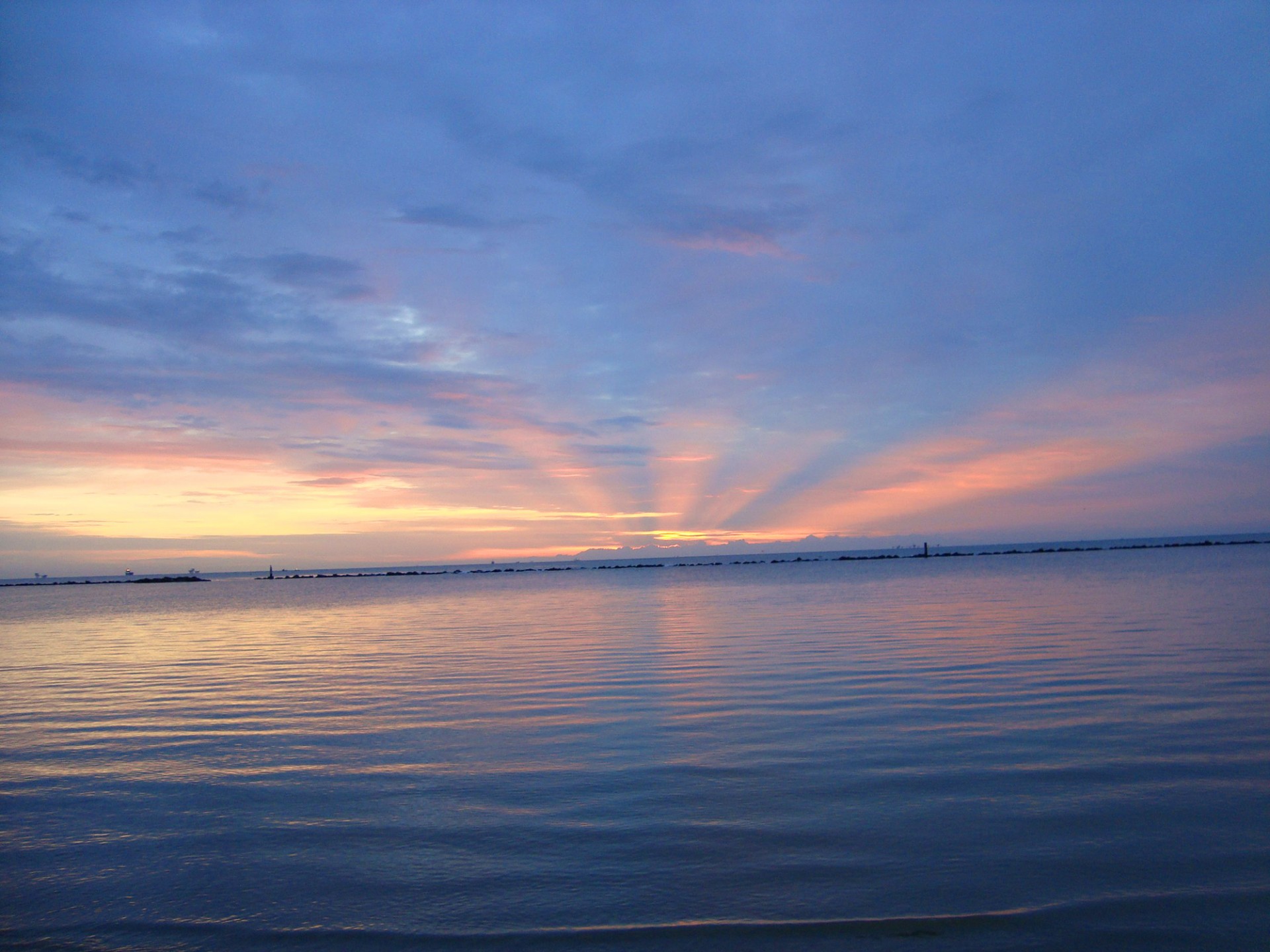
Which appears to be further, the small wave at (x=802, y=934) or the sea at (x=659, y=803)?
the sea at (x=659, y=803)

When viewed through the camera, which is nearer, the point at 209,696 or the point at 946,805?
the point at 946,805

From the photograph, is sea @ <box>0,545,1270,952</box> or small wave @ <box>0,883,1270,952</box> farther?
sea @ <box>0,545,1270,952</box>

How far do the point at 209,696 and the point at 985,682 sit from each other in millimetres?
16139

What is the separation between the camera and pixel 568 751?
1138 cm

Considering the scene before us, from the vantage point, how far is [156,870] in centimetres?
744

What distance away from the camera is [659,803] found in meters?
8.88

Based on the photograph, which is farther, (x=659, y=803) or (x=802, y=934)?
(x=659, y=803)

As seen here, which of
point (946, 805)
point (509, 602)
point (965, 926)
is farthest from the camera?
point (509, 602)

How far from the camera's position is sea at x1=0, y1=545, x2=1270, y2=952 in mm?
6188

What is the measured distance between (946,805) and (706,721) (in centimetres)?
501

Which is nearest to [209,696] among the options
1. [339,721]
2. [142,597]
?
[339,721]

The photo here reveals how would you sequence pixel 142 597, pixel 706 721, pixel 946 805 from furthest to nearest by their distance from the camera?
pixel 142 597, pixel 706 721, pixel 946 805

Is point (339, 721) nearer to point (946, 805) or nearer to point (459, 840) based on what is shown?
point (459, 840)

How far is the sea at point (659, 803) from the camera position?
20.3 ft
